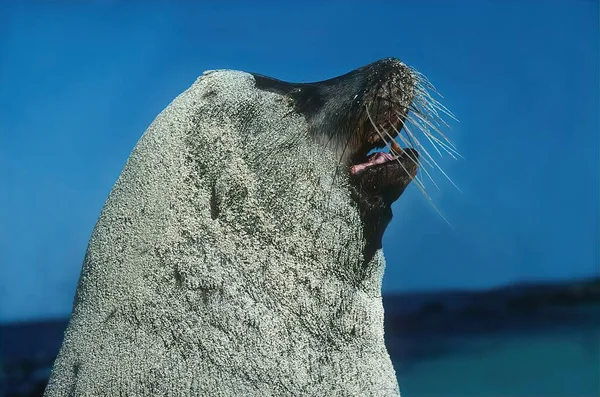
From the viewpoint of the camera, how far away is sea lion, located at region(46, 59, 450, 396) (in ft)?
3.60

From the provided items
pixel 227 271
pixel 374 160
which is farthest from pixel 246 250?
pixel 374 160

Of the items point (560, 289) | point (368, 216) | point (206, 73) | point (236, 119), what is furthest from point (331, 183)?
point (560, 289)

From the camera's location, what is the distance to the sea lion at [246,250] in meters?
1.10

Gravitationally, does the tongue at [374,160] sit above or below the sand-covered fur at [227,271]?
above

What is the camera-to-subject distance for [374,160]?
1262mm

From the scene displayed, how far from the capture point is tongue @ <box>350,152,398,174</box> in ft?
4.03

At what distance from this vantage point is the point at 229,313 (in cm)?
110

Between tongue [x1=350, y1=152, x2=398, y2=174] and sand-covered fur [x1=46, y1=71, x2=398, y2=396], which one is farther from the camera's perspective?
tongue [x1=350, y1=152, x2=398, y2=174]

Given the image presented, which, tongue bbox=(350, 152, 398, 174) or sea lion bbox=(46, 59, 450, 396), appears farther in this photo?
tongue bbox=(350, 152, 398, 174)

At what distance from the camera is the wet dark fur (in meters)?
1.23

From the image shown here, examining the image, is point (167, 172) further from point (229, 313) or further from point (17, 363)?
point (17, 363)

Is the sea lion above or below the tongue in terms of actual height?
below

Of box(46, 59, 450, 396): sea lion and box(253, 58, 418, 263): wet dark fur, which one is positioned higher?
box(253, 58, 418, 263): wet dark fur

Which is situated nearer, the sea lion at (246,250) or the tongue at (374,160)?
the sea lion at (246,250)
